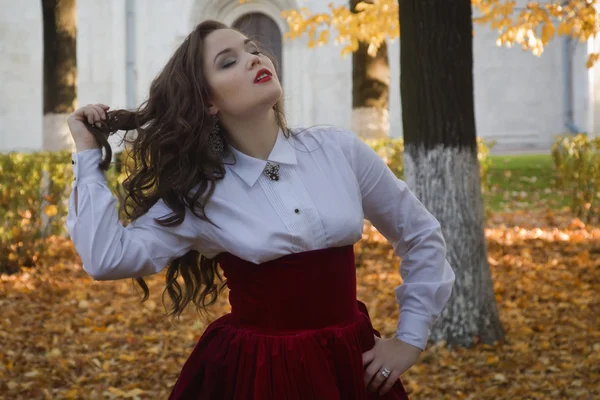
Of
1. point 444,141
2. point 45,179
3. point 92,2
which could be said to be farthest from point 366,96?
point 92,2

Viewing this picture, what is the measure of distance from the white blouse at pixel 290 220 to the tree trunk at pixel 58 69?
828 centimetres

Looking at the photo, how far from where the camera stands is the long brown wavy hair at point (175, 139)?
221 centimetres

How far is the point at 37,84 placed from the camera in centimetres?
1956

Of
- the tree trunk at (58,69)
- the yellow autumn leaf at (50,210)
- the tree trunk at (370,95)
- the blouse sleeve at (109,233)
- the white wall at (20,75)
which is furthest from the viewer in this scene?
the white wall at (20,75)

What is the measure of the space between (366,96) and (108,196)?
7.99m

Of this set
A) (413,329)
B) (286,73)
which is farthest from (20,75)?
(413,329)

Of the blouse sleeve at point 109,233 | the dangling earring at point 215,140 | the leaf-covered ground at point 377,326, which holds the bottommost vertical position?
the leaf-covered ground at point 377,326

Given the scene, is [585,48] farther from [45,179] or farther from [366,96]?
[45,179]

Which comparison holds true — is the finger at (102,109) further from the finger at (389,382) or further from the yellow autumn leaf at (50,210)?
the yellow autumn leaf at (50,210)

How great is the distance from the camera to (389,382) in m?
2.26

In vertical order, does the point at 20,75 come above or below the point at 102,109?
above

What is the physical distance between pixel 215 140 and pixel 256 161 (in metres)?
0.17

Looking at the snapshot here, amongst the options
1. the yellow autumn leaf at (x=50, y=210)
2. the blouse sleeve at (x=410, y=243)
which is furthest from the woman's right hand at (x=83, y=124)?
the yellow autumn leaf at (x=50, y=210)

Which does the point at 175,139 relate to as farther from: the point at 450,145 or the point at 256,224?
the point at 450,145
